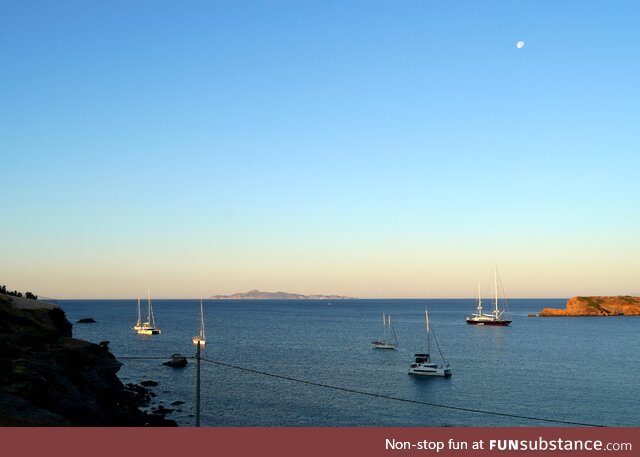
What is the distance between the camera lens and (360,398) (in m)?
63.9

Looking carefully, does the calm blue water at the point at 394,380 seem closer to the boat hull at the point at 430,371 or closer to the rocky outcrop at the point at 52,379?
the boat hull at the point at 430,371

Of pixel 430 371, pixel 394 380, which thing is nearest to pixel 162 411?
pixel 394 380

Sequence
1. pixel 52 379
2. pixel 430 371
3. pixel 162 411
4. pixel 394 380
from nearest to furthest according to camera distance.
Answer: pixel 52 379
pixel 162 411
pixel 394 380
pixel 430 371

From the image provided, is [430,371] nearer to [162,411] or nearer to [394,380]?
[394,380]

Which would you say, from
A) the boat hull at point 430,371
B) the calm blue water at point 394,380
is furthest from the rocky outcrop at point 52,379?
the boat hull at point 430,371

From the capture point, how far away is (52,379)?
1610 inches

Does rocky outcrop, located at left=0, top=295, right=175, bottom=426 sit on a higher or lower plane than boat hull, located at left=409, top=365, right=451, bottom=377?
higher

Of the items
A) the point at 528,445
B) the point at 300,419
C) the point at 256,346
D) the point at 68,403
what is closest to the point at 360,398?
the point at 300,419

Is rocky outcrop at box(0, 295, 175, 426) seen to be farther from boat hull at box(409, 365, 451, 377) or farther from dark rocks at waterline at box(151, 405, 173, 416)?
boat hull at box(409, 365, 451, 377)

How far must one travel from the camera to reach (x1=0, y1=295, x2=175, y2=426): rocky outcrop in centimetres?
3294

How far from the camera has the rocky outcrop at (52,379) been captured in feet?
108

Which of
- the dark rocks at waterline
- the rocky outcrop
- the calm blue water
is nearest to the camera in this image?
the rocky outcrop

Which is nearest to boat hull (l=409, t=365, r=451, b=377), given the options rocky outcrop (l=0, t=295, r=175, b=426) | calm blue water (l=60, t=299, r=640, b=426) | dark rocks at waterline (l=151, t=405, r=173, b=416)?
calm blue water (l=60, t=299, r=640, b=426)

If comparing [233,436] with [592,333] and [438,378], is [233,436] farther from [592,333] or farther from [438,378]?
[592,333]
